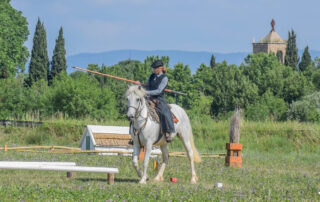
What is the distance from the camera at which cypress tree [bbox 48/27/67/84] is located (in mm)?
87625

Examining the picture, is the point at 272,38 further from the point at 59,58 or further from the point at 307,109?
the point at 307,109

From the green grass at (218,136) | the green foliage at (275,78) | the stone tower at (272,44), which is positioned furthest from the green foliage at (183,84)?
the stone tower at (272,44)

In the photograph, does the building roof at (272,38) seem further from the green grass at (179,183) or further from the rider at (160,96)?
the rider at (160,96)

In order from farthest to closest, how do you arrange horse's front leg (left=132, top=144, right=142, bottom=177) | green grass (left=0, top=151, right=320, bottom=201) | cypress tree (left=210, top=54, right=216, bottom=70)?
cypress tree (left=210, top=54, right=216, bottom=70)
horse's front leg (left=132, top=144, right=142, bottom=177)
green grass (left=0, top=151, right=320, bottom=201)

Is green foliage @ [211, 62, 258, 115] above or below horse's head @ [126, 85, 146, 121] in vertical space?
above

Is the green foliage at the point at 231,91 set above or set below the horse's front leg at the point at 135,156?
above

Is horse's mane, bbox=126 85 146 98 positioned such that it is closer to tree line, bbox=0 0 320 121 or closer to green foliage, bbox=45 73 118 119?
tree line, bbox=0 0 320 121

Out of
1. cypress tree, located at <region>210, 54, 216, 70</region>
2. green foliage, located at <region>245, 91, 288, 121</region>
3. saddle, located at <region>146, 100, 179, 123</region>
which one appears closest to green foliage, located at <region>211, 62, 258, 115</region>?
green foliage, located at <region>245, 91, 288, 121</region>

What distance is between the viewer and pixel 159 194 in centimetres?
1124

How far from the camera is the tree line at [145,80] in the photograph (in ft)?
190

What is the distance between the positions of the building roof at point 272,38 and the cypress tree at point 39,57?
302 ft

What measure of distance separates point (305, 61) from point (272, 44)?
155ft

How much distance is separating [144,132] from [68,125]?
57.4ft

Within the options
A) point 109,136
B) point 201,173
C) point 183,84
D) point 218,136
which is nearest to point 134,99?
point 201,173
